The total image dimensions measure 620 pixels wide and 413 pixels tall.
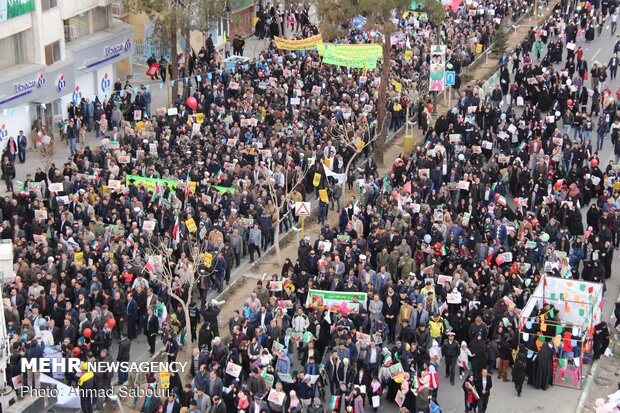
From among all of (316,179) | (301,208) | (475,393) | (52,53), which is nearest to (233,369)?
(475,393)

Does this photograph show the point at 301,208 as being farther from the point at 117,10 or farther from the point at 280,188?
the point at 117,10

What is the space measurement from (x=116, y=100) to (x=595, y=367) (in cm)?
2232

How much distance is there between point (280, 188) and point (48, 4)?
14030 millimetres

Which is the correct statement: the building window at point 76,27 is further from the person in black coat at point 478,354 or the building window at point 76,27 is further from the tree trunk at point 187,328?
the person in black coat at point 478,354

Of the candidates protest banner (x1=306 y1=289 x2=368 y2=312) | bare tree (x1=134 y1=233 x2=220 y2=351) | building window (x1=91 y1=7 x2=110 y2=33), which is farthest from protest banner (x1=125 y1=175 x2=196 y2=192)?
building window (x1=91 y1=7 x2=110 y2=33)

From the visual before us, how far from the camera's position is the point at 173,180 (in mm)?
35812

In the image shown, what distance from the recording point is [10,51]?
140ft

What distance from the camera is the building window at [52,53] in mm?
44000

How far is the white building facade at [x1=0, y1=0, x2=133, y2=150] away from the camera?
4184 centimetres

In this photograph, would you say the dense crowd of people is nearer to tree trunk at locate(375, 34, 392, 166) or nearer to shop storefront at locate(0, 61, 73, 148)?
tree trunk at locate(375, 34, 392, 166)

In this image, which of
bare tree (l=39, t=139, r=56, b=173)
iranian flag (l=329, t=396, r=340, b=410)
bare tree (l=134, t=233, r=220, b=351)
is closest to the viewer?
iranian flag (l=329, t=396, r=340, b=410)

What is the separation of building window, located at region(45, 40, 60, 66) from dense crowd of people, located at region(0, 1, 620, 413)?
239cm

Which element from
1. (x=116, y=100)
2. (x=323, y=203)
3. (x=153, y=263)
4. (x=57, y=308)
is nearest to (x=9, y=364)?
(x=57, y=308)

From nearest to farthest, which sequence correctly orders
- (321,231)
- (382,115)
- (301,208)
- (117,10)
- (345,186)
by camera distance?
(321,231) < (301,208) < (345,186) < (382,115) < (117,10)
